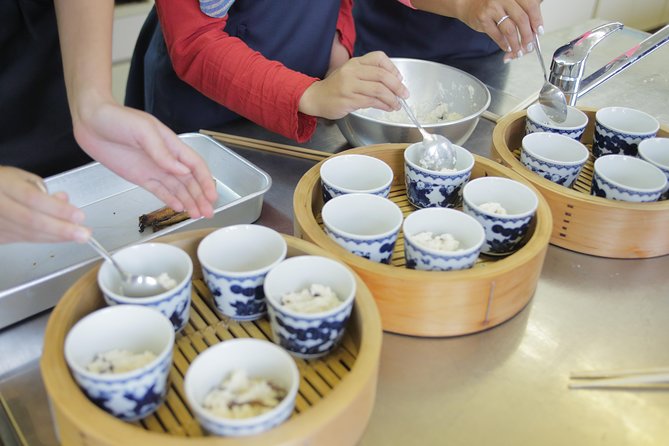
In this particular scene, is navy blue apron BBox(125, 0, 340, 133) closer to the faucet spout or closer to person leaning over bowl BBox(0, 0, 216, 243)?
person leaning over bowl BBox(0, 0, 216, 243)

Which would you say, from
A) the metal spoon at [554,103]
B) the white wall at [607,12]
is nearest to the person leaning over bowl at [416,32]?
the metal spoon at [554,103]

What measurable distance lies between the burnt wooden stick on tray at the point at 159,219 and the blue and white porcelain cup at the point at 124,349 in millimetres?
367

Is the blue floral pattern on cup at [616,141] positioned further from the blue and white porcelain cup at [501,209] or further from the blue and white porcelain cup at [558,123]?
the blue and white porcelain cup at [501,209]

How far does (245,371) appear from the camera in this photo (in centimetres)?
73

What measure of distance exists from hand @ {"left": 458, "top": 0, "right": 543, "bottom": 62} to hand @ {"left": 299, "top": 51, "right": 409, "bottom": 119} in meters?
0.41

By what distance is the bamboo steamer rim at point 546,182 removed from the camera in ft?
3.44

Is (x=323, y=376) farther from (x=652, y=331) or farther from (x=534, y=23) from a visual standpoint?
(x=534, y=23)

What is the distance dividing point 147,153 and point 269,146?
46 centimetres

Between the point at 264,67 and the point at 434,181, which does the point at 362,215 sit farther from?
the point at 264,67

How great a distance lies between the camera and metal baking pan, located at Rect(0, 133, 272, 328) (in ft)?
3.39

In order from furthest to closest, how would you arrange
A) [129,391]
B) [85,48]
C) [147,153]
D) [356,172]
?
[356,172] → [85,48] → [147,153] → [129,391]

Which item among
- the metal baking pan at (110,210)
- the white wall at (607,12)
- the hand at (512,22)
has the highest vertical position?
the hand at (512,22)

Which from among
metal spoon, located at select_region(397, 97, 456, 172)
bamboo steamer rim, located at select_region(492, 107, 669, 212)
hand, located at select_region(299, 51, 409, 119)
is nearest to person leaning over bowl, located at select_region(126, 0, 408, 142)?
hand, located at select_region(299, 51, 409, 119)

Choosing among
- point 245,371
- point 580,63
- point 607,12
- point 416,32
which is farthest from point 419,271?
point 607,12
